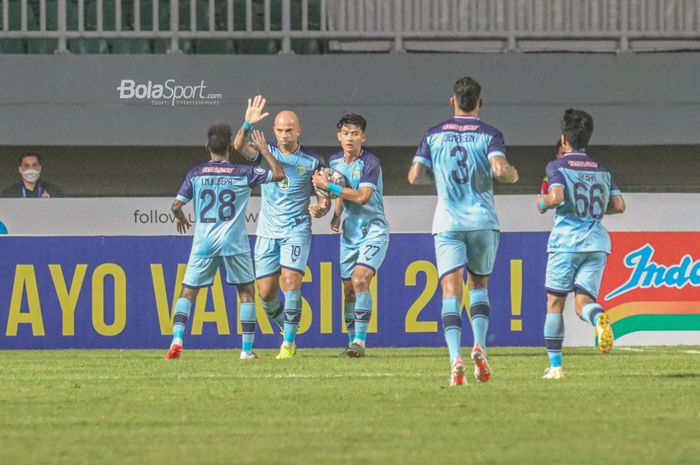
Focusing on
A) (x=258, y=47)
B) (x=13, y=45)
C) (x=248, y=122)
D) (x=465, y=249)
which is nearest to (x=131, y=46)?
(x=13, y=45)

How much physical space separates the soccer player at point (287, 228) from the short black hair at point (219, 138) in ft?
0.84

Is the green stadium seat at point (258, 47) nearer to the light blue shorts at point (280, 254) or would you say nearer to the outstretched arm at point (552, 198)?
the light blue shorts at point (280, 254)

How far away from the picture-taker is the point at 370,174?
1352 cm

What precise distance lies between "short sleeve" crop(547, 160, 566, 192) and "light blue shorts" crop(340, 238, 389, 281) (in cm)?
328

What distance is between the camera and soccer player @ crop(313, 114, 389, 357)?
543 inches

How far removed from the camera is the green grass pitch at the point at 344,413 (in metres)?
6.59

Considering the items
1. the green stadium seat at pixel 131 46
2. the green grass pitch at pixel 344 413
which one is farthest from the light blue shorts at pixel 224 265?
the green stadium seat at pixel 131 46

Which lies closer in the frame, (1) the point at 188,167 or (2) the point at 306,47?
(2) the point at 306,47

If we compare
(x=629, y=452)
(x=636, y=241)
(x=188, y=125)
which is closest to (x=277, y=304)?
(x=636, y=241)

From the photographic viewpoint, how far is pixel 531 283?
15773mm

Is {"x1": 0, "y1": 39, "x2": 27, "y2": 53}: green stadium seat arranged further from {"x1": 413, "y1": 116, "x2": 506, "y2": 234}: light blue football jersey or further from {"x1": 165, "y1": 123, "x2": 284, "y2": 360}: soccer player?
{"x1": 413, "y1": 116, "x2": 506, "y2": 234}: light blue football jersey

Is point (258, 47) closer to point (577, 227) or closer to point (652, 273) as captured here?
point (652, 273)

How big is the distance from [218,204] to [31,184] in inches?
219

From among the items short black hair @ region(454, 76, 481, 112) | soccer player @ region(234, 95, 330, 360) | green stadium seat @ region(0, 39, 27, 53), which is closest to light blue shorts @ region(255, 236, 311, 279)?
soccer player @ region(234, 95, 330, 360)
